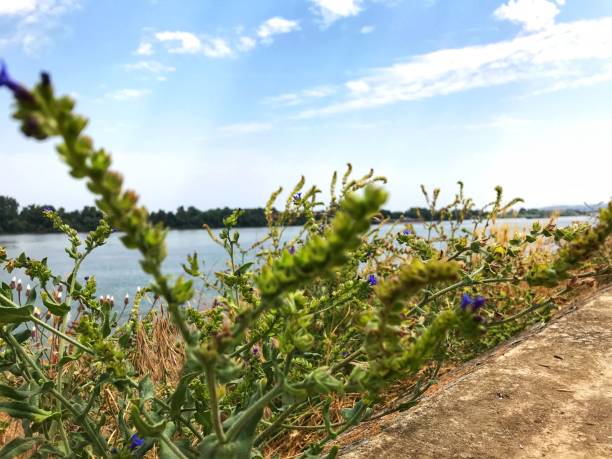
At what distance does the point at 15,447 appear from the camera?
5.45 ft

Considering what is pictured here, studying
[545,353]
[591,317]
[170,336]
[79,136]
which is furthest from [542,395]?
[170,336]

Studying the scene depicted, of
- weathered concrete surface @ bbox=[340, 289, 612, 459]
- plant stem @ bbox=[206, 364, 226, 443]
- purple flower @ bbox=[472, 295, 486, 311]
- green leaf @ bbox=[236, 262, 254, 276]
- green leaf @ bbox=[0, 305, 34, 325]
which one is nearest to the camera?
plant stem @ bbox=[206, 364, 226, 443]

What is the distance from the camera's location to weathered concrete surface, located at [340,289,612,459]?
5.88ft

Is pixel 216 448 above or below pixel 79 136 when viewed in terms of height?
below

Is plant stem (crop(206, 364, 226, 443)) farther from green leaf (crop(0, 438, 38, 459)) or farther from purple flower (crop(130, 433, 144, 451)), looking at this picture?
green leaf (crop(0, 438, 38, 459))

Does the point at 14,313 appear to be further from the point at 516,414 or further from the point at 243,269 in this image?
the point at 516,414

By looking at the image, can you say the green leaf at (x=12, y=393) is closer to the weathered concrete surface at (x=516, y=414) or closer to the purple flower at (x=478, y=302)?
the weathered concrete surface at (x=516, y=414)

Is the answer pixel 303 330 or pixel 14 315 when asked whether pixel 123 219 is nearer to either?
pixel 303 330

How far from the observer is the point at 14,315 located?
1.56 metres

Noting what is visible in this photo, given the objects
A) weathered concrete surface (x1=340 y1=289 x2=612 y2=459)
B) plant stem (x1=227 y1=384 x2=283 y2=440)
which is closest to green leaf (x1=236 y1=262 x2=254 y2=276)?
weathered concrete surface (x1=340 y1=289 x2=612 y2=459)

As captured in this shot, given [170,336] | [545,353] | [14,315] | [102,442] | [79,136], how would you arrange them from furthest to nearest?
[170,336] → [545,353] → [102,442] → [14,315] → [79,136]

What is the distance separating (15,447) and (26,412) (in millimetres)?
140

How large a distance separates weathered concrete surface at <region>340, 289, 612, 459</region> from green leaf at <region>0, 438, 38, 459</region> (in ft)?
3.34

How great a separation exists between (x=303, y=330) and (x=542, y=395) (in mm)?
1413
